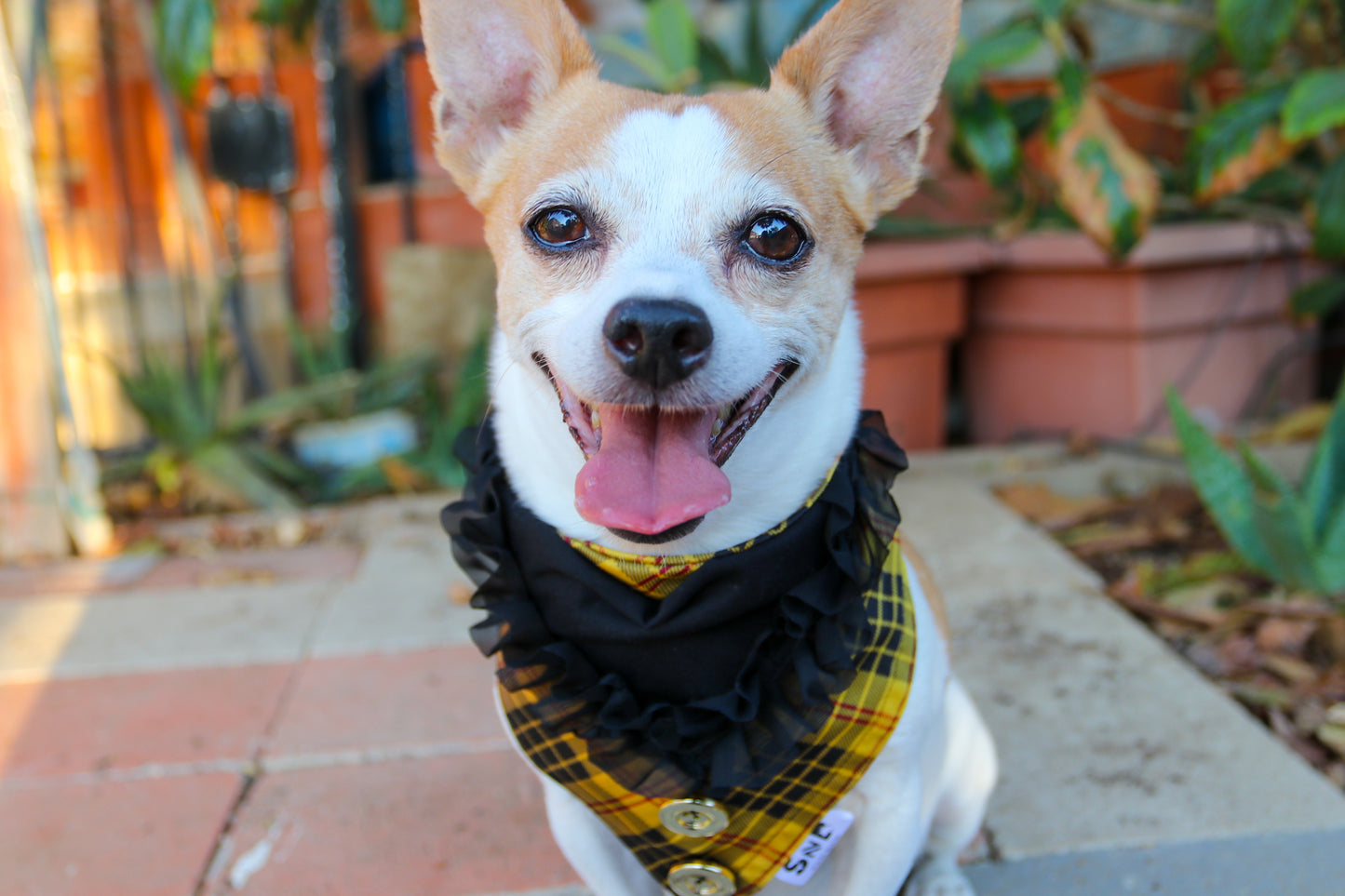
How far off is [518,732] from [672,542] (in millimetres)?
344

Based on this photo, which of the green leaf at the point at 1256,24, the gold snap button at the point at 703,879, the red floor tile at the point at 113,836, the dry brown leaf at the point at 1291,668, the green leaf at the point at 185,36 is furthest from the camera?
the green leaf at the point at 185,36

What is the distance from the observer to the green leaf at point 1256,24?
259 cm

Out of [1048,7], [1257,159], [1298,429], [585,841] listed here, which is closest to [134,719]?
[585,841]

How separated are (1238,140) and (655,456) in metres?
2.38

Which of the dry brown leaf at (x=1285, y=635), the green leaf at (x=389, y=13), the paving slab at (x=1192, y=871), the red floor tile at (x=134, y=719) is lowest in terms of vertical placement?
the red floor tile at (x=134, y=719)

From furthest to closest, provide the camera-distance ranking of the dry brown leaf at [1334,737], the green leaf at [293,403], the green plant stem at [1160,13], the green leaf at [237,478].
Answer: the green leaf at [293,403]
the green leaf at [237,478]
the green plant stem at [1160,13]
the dry brown leaf at [1334,737]

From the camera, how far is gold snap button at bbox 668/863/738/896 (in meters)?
1.40

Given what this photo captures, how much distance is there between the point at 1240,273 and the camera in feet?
11.8

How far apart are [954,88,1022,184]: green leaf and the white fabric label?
2254mm

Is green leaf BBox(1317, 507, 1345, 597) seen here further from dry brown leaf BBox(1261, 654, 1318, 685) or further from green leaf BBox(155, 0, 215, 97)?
green leaf BBox(155, 0, 215, 97)

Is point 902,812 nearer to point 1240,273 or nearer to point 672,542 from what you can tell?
point 672,542

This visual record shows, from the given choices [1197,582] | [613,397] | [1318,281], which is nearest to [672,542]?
[613,397]

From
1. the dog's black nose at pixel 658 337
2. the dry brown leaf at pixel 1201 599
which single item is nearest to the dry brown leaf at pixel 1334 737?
the dry brown leaf at pixel 1201 599

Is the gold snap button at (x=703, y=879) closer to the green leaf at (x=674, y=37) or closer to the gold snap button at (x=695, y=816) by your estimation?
the gold snap button at (x=695, y=816)
